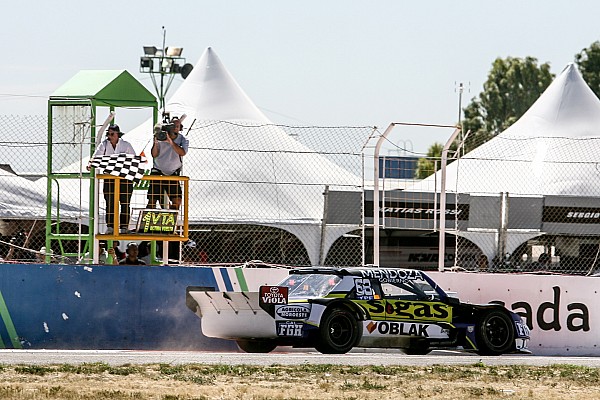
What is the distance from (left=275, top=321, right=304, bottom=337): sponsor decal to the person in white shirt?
268 centimetres

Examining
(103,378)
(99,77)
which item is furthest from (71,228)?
(103,378)

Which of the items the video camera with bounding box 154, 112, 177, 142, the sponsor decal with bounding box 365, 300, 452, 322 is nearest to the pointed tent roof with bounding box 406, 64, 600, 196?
the sponsor decal with bounding box 365, 300, 452, 322

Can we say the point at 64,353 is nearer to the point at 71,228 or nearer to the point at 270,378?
the point at 270,378

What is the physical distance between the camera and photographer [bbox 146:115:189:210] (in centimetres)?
1633

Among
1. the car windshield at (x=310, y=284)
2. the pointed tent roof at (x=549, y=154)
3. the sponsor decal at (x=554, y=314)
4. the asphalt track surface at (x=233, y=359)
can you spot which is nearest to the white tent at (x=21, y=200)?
the asphalt track surface at (x=233, y=359)

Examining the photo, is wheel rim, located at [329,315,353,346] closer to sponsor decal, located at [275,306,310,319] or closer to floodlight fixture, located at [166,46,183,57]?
sponsor decal, located at [275,306,310,319]

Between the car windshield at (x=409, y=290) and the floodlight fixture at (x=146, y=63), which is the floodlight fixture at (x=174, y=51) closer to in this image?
the floodlight fixture at (x=146, y=63)

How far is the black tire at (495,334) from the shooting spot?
16047mm

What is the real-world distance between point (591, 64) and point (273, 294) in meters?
71.2

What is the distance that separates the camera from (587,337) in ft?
57.3

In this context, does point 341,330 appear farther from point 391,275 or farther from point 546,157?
point 546,157

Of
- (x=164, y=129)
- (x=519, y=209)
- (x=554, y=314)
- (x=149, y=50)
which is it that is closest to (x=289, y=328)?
(x=164, y=129)

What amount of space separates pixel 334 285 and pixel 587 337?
14.0ft

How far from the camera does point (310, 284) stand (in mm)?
15555
